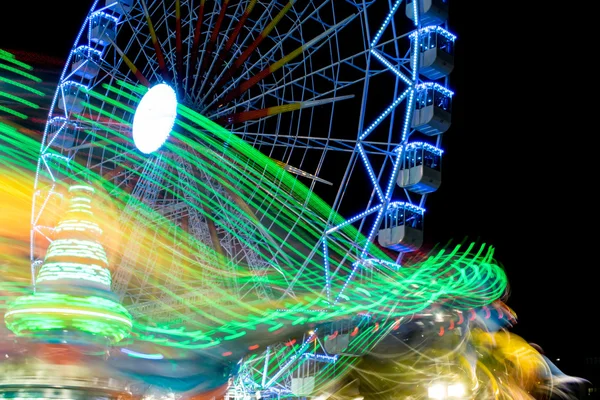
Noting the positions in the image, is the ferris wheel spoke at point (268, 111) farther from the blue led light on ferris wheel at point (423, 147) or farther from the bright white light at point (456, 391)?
the bright white light at point (456, 391)

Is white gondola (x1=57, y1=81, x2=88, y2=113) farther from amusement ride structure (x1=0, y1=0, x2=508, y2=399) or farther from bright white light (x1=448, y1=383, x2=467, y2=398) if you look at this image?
bright white light (x1=448, y1=383, x2=467, y2=398)

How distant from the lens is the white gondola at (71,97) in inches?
898

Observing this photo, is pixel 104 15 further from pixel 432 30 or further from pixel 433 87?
pixel 433 87

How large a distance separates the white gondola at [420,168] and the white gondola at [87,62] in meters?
10.5

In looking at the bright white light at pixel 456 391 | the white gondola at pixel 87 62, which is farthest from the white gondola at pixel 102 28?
the bright white light at pixel 456 391

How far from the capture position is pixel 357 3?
61.1ft

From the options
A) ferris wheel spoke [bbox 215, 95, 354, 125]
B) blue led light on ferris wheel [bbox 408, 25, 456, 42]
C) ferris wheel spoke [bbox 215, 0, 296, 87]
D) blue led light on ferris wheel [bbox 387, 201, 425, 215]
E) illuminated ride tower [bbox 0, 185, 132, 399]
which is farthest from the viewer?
ferris wheel spoke [bbox 215, 0, 296, 87]

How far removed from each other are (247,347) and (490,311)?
29.3 ft

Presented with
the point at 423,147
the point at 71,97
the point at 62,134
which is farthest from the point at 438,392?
the point at 71,97

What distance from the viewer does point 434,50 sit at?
1639cm

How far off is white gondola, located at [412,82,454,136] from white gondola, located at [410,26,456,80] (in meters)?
0.29

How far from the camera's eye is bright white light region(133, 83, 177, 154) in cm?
1809

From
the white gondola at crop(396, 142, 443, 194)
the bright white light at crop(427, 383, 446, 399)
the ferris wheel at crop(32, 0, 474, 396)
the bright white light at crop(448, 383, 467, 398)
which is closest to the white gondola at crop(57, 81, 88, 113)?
the ferris wheel at crop(32, 0, 474, 396)

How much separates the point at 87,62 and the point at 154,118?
206 inches
